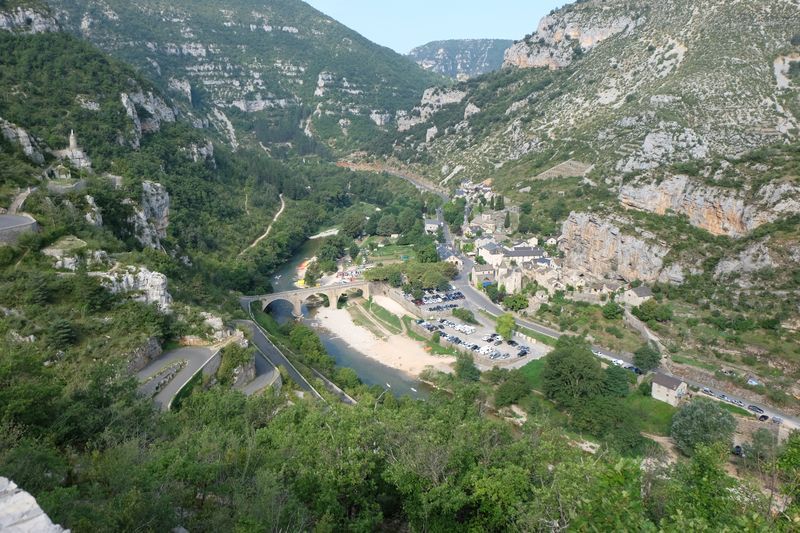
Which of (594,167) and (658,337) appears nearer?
(658,337)

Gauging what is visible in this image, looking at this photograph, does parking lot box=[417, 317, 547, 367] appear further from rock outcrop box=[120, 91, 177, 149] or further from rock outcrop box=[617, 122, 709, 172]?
rock outcrop box=[120, 91, 177, 149]

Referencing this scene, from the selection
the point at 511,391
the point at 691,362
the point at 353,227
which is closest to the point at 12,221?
the point at 511,391

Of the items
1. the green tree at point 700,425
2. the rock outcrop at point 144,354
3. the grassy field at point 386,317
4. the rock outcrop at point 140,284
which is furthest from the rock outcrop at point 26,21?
the green tree at point 700,425

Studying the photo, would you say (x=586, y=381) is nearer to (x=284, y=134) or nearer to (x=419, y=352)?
(x=419, y=352)

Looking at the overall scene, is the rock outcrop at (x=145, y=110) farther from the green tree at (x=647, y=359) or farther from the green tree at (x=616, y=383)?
the green tree at (x=647, y=359)

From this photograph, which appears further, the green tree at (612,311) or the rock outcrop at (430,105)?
the rock outcrop at (430,105)

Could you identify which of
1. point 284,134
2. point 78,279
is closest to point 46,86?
point 78,279

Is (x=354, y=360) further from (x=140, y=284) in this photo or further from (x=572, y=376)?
(x=140, y=284)
